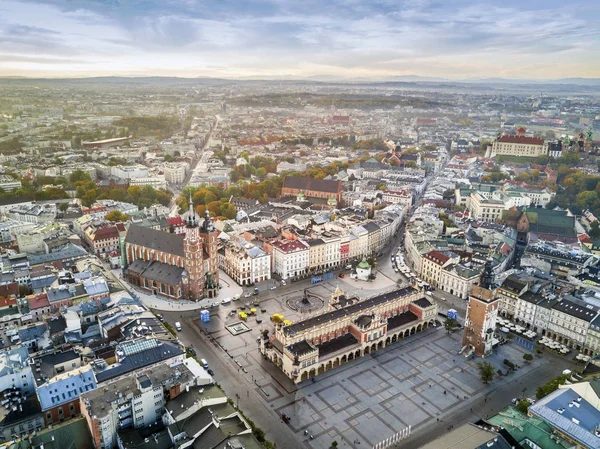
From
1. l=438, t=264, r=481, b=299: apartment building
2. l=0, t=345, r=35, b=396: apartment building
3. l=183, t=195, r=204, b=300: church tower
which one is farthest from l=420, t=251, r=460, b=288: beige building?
l=0, t=345, r=35, b=396: apartment building

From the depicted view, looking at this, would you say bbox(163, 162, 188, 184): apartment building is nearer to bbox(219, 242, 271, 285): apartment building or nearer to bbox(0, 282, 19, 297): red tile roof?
bbox(219, 242, 271, 285): apartment building

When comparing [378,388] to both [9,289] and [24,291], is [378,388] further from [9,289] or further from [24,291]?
[24,291]

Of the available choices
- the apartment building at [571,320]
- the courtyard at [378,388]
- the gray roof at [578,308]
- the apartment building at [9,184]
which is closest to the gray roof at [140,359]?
the courtyard at [378,388]

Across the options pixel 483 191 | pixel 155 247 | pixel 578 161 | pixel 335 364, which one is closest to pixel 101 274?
pixel 155 247

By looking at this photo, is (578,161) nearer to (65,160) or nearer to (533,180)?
(533,180)

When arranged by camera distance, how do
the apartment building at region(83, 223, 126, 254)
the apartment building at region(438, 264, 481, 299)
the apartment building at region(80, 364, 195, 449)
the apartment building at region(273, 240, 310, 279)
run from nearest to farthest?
the apartment building at region(80, 364, 195, 449), the apartment building at region(438, 264, 481, 299), the apartment building at region(273, 240, 310, 279), the apartment building at region(83, 223, 126, 254)

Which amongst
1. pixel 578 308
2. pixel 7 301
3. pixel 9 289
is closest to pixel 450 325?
pixel 578 308
